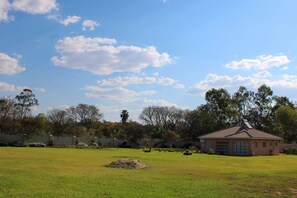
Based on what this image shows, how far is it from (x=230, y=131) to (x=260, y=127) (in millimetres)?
31983

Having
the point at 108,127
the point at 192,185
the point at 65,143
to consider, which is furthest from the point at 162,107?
the point at 192,185

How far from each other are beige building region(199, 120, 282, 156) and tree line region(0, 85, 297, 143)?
19897 millimetres

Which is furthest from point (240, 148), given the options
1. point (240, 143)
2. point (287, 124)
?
point (287, 124)

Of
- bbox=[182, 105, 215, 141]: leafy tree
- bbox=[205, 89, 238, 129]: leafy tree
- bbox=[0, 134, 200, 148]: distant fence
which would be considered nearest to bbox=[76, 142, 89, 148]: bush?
bbox=[0, 134, 200, 148]: distant fence

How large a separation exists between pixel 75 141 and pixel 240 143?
3110cm

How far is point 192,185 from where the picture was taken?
17.4m

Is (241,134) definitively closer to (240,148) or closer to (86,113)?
(240,148)

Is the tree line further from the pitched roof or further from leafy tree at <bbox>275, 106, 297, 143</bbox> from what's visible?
→ the pitched roof

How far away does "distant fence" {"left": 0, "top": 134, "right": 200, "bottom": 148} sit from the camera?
217ft

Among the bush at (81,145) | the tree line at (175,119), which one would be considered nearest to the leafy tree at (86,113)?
the tree line at (175,119)

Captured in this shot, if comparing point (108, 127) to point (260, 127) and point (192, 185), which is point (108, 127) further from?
point (192, 185)

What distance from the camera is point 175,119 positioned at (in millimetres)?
113312

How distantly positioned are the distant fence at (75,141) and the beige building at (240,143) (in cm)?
1725

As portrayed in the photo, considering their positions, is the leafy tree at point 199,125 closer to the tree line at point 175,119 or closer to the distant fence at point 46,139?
the tree line at point 175,119
